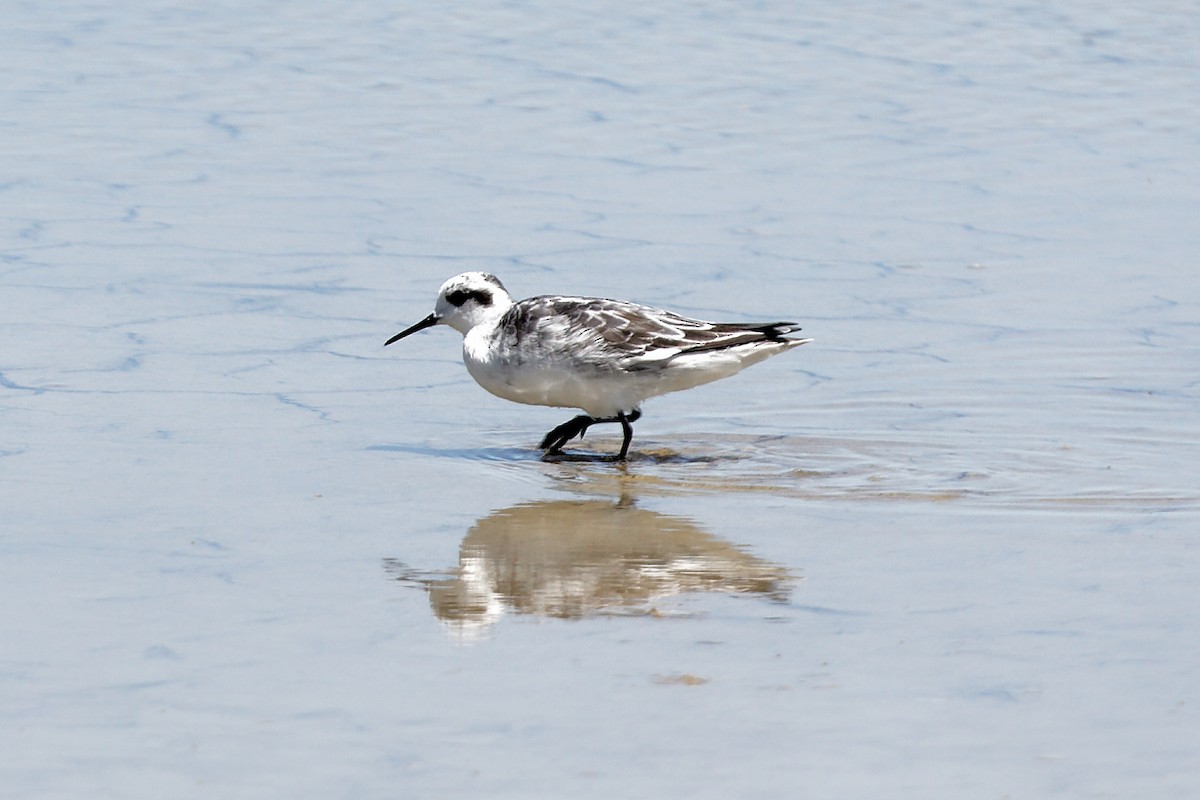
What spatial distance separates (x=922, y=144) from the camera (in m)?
14.5

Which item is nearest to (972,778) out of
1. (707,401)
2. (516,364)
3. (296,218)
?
(516,364)

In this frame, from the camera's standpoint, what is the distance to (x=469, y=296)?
8.43m

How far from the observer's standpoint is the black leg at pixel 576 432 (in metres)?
8.01

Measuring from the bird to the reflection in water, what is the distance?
3.38 ft

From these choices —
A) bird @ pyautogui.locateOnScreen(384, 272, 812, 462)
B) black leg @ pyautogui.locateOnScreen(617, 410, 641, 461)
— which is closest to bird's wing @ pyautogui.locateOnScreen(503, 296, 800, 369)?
bird @ pyautogui.locateOnScreen(384, 272, 812, 462)

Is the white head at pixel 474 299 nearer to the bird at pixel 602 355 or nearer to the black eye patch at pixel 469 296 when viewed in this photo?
the black eye patch at pixel 469 296

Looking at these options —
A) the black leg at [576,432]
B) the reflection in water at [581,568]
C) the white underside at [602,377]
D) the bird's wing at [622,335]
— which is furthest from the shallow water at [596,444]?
the bird's wing at [622,335]

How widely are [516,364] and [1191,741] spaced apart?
384 cm

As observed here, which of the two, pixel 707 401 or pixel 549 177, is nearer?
pixel 707 401

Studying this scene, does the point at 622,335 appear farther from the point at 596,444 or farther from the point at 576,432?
the point at 596,444

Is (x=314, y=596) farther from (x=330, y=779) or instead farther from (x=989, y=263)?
(x=989, y=263)

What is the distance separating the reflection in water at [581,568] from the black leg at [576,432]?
38.3 inches

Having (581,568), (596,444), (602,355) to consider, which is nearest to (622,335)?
(602,355)

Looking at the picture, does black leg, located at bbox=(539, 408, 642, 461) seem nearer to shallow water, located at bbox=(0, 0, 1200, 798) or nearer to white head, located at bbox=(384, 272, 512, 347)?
shallow water, located at bbox=(0, 0, 1200, 798)
